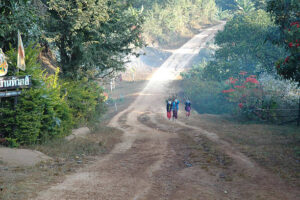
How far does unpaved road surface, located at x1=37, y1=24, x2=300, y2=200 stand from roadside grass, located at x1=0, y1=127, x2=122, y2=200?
1.35 feet

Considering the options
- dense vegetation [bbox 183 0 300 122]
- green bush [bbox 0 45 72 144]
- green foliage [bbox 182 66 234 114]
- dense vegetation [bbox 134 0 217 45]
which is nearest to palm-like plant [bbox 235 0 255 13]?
dense vegetation [bbox 183 0 300 122]

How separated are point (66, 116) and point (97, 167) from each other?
4873 millimetres

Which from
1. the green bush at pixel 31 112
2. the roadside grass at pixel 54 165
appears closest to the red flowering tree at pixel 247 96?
the roadside grass at pixel 54 165

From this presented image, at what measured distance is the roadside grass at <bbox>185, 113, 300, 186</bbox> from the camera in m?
10.6

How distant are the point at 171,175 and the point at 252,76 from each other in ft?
75.0

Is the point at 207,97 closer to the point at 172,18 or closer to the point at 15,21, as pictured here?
the point at 15,21

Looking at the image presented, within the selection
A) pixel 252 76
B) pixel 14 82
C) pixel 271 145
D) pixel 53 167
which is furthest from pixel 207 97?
pixel 53 167

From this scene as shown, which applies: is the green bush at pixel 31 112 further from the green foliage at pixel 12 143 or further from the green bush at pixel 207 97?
the green bush at pixel 207 97

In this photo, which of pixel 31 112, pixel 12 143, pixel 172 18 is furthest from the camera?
pixel 172 18

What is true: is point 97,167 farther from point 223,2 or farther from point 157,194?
point 223,2

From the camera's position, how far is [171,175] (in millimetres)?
10109

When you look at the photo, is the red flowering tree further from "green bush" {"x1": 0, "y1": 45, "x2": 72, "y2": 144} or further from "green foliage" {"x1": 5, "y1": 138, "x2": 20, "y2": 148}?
"green foliage" {"x1": 5, "y1": 138, "x2": 20, "y2": 148}

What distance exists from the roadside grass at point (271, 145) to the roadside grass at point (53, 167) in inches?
249

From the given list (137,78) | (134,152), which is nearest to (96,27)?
(134,152)
